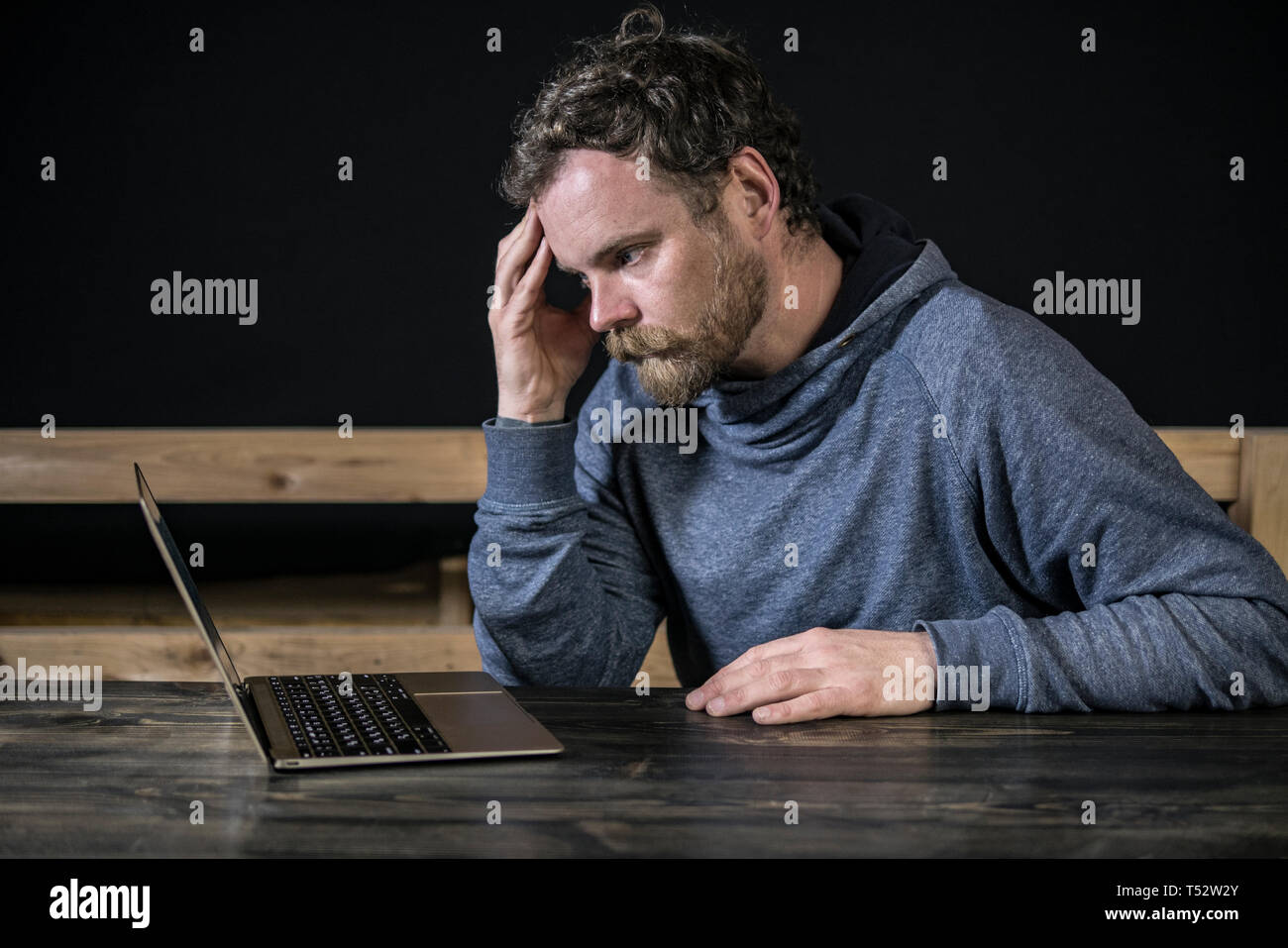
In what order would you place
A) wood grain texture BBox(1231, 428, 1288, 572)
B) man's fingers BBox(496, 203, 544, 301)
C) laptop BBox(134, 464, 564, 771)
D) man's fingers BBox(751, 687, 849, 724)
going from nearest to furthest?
laptop BBox(134, 464, 564, 771) → man's fingers BBox(751, 687, 849, 724) → man's fingers BBox(496, 203, 544, 301) → wood grain texture BBox(1231, 428, 1288, 572)

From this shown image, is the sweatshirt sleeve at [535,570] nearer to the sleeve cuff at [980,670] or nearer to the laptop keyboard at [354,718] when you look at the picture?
the laptop keyboard at [354,718]

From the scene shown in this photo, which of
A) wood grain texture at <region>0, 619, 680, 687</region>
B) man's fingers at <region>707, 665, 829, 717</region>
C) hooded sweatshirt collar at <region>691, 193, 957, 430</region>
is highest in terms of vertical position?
hooded sweatshirt collar at <region>691, 193, 957, 430</region>

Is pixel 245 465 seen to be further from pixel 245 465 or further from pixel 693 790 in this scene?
pixel 693 790

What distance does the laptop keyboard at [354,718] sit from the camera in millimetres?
883

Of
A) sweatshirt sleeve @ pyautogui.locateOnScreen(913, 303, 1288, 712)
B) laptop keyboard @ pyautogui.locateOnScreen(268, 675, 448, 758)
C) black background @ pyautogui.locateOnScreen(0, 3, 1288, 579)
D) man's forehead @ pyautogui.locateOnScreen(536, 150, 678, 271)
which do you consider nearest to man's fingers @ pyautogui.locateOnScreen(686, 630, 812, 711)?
sweatshirt sleeve @ pyautogui.locateOnScreen(913, 303, 1288, 712)

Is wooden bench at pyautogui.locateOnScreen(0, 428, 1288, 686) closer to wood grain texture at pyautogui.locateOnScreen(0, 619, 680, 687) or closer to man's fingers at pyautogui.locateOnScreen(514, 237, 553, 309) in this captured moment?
wood grain texture at pyautogui.locateOnScreen(0, 619, 680, 687)

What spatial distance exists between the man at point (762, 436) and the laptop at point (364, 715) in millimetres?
269

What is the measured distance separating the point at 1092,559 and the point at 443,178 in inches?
62.3

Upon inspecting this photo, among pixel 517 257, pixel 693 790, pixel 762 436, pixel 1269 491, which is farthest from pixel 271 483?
pixel 1269 491

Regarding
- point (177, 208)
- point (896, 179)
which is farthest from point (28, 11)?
point (896, 179)

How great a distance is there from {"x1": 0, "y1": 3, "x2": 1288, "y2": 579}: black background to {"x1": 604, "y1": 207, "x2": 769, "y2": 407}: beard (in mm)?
1089

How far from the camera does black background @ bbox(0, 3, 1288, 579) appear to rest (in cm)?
232

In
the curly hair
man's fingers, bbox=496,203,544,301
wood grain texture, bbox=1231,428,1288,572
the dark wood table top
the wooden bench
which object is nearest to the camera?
the dark wood table top
